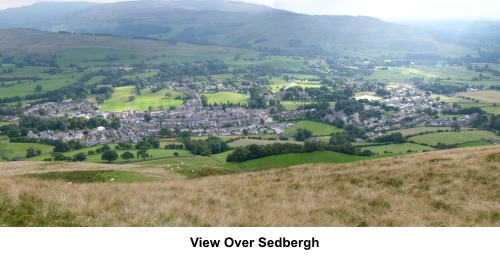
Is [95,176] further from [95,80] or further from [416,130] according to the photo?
[95,80]

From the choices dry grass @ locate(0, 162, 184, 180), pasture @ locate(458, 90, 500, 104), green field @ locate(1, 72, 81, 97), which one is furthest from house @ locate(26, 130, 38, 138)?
Result: pasture @ locate(458, 90, 500, 104)

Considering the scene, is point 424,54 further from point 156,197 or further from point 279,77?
point 156,197

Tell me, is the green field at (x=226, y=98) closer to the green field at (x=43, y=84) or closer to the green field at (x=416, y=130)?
the green field at (x=416, y=130)

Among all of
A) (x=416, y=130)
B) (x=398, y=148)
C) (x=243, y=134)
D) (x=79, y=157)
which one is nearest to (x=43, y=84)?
(x=79, y=157)

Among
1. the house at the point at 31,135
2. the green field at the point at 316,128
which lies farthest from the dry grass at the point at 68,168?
the green field at the point at 316,128

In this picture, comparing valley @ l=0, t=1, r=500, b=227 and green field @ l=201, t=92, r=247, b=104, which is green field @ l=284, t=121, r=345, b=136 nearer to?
valley @ l=0, t=1, r=500, b=227

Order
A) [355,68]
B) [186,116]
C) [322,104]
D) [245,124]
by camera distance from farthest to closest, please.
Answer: [355,68] → [322,104] → [186,116] → [245,124]
